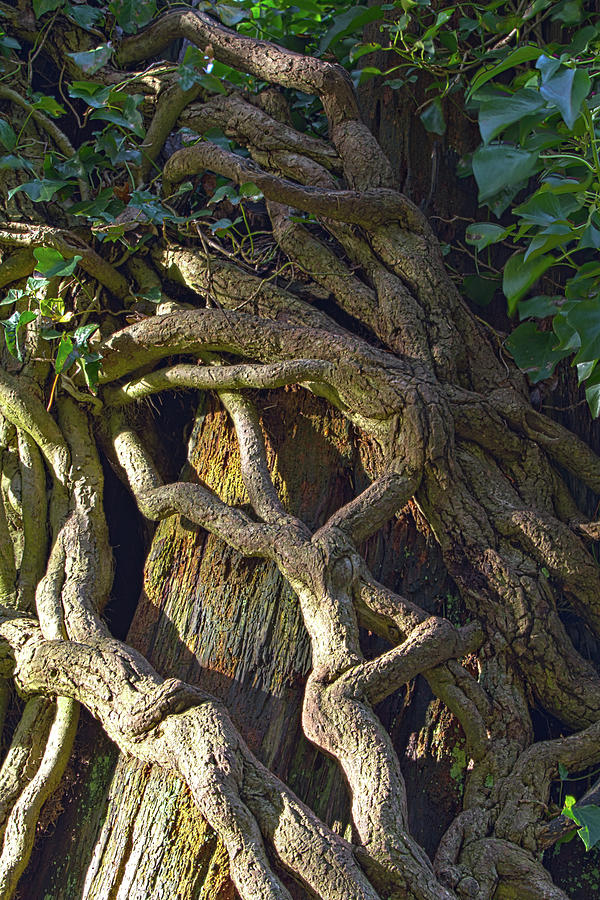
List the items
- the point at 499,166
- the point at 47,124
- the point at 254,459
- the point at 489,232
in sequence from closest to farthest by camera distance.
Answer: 1. the point at 499,166
2. the point at 489,232
3. the point at 254,459
4. the point at 47,124

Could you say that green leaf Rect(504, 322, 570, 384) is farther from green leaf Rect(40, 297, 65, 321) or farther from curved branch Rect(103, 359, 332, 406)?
green leaf Rect(40, 297, 65, 321)

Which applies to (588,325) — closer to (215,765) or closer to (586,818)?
(586,818)

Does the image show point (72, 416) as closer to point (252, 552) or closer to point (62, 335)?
point (62, 335)

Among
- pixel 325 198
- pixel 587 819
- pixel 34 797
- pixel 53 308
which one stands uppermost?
pixel 325 198

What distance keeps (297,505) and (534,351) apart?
2.23 feet

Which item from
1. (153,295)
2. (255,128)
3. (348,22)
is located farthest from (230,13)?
(153,295)

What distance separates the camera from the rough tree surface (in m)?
1.50

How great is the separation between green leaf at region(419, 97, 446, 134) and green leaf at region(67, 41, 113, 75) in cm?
89

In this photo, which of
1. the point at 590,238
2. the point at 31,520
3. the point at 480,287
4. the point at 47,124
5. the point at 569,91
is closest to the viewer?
the point at 569,91

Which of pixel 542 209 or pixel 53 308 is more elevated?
pixel 53 308

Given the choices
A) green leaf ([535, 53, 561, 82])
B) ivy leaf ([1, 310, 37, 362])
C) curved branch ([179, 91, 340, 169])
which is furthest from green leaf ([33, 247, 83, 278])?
green leaf ([535, 53, 561, 82])

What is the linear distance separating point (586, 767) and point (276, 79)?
184 centimetres

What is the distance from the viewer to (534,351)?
1.90 metres

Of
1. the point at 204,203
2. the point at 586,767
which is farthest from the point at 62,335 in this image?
the point at 586,767
